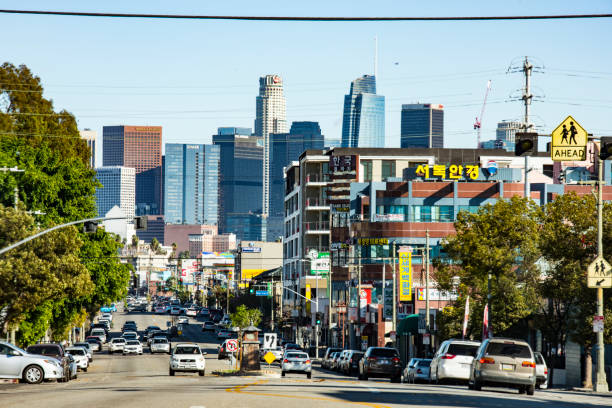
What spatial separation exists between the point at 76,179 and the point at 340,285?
5533cm

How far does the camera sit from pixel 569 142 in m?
33.6

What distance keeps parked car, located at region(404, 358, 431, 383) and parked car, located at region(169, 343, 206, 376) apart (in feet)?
36.1

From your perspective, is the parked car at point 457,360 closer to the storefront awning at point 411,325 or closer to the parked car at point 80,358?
the parked car at point 80,358

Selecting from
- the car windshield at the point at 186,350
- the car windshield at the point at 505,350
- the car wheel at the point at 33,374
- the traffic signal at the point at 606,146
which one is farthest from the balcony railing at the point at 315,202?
the traffic signal at the point at 606,146

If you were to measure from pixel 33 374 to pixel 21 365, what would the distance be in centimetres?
62

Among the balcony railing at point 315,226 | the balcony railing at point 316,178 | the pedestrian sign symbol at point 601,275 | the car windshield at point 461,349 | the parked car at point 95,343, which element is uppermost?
the balcony railing at point 316,178

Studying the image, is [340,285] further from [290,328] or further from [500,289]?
[500,289]

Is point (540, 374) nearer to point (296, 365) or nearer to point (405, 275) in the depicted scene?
point (296, 365)

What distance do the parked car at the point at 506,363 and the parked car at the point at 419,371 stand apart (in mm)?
16647

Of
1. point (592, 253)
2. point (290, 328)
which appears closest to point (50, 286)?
point (592, 253)

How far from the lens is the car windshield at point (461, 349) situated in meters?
Answer: 40.9

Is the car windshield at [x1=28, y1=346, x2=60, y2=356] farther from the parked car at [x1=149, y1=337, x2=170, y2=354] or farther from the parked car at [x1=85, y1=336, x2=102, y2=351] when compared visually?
the parked car at [x1=85, y1=336, x2=102, y2=351]

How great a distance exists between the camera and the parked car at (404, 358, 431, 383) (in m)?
50.3

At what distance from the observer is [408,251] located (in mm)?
87375
